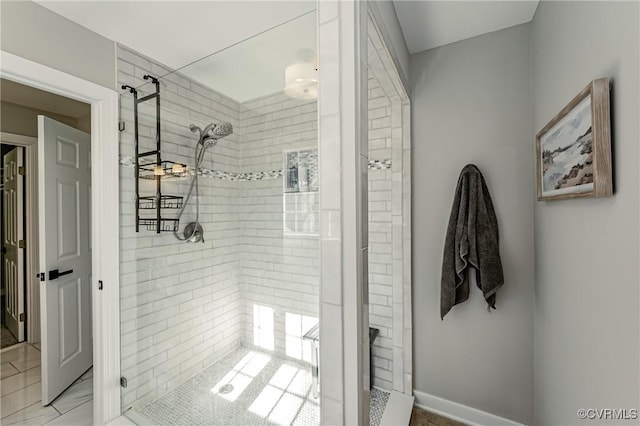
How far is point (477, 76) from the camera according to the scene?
1778mm

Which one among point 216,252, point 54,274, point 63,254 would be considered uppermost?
point 216,252

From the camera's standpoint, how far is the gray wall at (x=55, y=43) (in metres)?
1.40

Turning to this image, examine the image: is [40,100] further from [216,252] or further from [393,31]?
[393,31]

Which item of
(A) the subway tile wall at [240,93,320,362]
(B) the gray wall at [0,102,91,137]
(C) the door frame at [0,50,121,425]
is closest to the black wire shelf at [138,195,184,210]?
(C) the door frame at [0,50,121,425]

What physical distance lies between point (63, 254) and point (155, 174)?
3.79 ft

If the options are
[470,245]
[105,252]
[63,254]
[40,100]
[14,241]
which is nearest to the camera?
[470,245]

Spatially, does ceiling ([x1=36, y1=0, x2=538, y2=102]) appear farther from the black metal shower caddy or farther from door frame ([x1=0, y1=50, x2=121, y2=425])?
door frame ([x1=0, y1=50, x2=121, y2=425])

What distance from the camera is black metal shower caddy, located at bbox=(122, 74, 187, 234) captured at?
166 centimetres

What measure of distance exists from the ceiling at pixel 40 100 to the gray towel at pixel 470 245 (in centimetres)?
340

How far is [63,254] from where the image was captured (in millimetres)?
2188

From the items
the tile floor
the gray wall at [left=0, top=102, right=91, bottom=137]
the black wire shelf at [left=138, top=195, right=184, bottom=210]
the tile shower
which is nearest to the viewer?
the tile shower

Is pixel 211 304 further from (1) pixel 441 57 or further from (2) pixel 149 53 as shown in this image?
(1) pixel 441 57

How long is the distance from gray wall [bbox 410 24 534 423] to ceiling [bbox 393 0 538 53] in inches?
3.1

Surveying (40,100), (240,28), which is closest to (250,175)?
(240,28)
